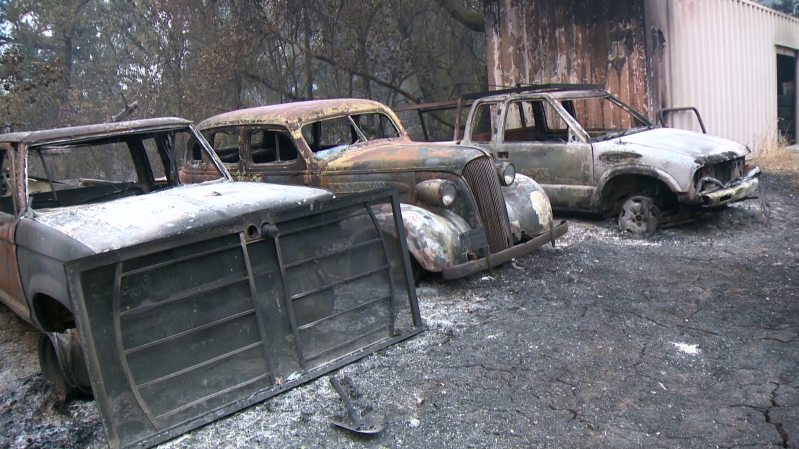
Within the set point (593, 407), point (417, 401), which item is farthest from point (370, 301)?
point (593, 407)

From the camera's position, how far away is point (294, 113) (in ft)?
20.8

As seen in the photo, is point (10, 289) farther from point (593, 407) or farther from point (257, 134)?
point (593, 407)

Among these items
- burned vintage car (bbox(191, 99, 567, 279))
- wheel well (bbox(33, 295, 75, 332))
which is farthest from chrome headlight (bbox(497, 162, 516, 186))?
wheel well (bbox(33, 295, 75, 332))

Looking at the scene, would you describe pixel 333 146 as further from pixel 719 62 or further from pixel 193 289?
pixel 719 62

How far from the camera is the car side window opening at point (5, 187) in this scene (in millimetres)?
4398

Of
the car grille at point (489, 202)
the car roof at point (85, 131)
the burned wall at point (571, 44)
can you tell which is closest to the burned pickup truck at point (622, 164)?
the car grille at point (489, 202)

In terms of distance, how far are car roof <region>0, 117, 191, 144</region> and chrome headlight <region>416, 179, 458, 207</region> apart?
7.03ft

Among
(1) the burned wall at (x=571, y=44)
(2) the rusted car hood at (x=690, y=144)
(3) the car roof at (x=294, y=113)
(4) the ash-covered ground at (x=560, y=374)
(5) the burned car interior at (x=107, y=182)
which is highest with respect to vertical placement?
(1) the burned wall at (x=571, y=44)

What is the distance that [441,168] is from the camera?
562 cm

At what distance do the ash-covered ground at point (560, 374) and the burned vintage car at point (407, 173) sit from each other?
424mm

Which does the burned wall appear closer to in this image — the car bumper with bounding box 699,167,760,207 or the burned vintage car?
the car bumper with bounding box 699,167,760,207

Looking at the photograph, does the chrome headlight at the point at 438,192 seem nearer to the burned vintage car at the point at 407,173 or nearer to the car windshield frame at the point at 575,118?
the burned vintage car at the point at 407,173

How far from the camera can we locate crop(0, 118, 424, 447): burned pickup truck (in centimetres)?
306

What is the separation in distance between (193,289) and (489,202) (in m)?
3.04
